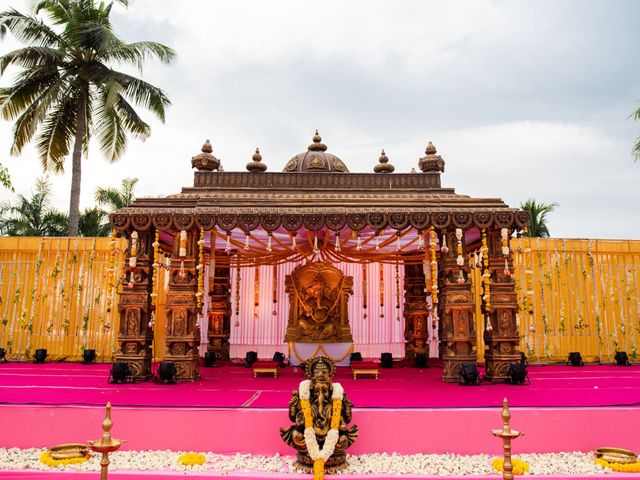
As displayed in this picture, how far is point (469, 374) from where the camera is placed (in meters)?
7.11

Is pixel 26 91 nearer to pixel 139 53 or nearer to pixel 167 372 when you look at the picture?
pixel 139 53

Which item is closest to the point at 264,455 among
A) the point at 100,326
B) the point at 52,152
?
the point at 100,326

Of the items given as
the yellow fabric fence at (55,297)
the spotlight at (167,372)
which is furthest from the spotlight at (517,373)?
the yellow fabric fence at (55,297)

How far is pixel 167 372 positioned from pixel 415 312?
6070 millimetres

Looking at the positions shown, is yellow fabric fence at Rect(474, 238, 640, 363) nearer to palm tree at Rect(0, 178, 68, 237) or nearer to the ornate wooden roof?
the ornate wooden roof

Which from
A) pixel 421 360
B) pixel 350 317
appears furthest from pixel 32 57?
pixel 421 360

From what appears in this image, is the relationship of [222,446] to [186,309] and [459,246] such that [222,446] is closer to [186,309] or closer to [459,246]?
[186,309]

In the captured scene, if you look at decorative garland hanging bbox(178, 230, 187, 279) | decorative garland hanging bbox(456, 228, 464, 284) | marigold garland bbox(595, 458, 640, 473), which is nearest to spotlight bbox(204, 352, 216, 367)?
decorative garland hanging bbox(178, 230, 187, 279)

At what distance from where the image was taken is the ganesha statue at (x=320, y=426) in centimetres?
454

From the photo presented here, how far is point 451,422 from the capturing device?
17.3ft

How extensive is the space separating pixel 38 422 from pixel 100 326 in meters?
6.82

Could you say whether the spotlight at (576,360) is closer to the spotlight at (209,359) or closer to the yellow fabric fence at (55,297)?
the spotlight at (209,359)

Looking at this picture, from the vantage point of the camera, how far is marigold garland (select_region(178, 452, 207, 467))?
487 cm

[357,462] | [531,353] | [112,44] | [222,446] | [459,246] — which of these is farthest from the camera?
[112,44]
